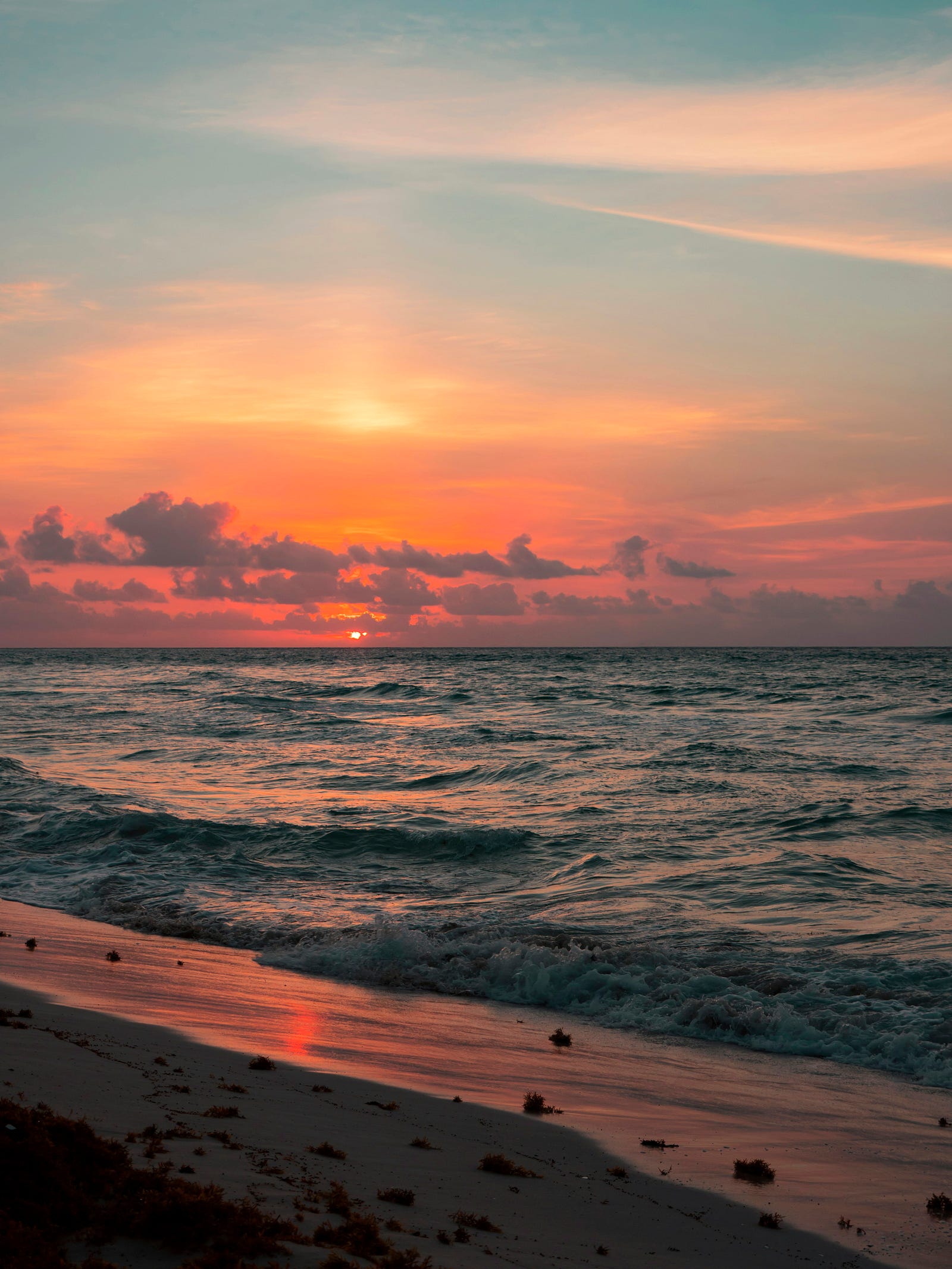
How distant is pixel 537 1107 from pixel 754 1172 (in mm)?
1844

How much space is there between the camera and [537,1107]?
314 inches

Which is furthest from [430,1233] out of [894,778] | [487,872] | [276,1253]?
[894,778]

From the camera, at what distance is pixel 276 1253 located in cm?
477

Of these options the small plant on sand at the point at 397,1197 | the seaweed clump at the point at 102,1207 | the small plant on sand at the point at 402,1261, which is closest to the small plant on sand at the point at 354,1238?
the small plant on sand at the point at 402,1261

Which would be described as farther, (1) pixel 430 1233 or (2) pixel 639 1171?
(2) pixel 639 1171

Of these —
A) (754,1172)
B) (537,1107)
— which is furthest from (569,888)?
(754,1172)

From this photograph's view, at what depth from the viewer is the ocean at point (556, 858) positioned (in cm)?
1225

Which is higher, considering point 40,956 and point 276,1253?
point 276,1253

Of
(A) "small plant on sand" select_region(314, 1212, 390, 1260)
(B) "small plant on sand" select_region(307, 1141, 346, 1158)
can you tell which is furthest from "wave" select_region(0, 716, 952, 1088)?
(A) "small plant on sand" select_region(314, 1212, 390, 1260)

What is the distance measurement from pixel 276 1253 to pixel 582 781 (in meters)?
24.3

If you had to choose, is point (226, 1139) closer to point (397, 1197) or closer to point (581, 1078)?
point (397, 1197)

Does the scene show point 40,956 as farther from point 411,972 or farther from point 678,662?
point 678,662

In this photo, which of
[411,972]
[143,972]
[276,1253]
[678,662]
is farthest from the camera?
[678,662]

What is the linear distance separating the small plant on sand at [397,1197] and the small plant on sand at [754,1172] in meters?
2.63
